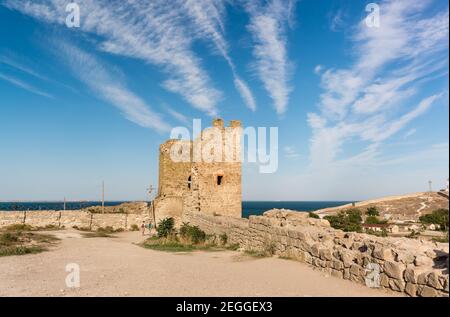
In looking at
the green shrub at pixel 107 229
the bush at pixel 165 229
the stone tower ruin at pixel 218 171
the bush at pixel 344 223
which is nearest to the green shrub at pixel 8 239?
the bush at pixel 165 229

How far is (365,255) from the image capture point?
6469mm

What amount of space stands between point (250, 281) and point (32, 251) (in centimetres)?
989

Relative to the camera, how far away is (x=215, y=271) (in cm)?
848

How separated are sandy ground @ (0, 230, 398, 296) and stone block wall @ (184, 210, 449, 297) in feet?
0.94

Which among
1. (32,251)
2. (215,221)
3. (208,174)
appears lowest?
(32,251)

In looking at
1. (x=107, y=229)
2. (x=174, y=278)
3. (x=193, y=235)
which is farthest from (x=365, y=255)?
(x=107, y=229)

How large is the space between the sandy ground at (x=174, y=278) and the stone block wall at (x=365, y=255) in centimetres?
29

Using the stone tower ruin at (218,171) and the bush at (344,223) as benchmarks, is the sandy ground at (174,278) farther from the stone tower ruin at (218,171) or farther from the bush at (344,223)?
the stone tower ruin at (218,171)

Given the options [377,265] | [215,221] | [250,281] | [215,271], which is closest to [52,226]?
[215,221]

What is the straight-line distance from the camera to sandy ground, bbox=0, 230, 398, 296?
248 inches

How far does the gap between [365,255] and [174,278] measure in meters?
4.16

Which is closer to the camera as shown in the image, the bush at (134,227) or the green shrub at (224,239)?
the green shrub at (224,239)

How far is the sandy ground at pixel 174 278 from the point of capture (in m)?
6.31
